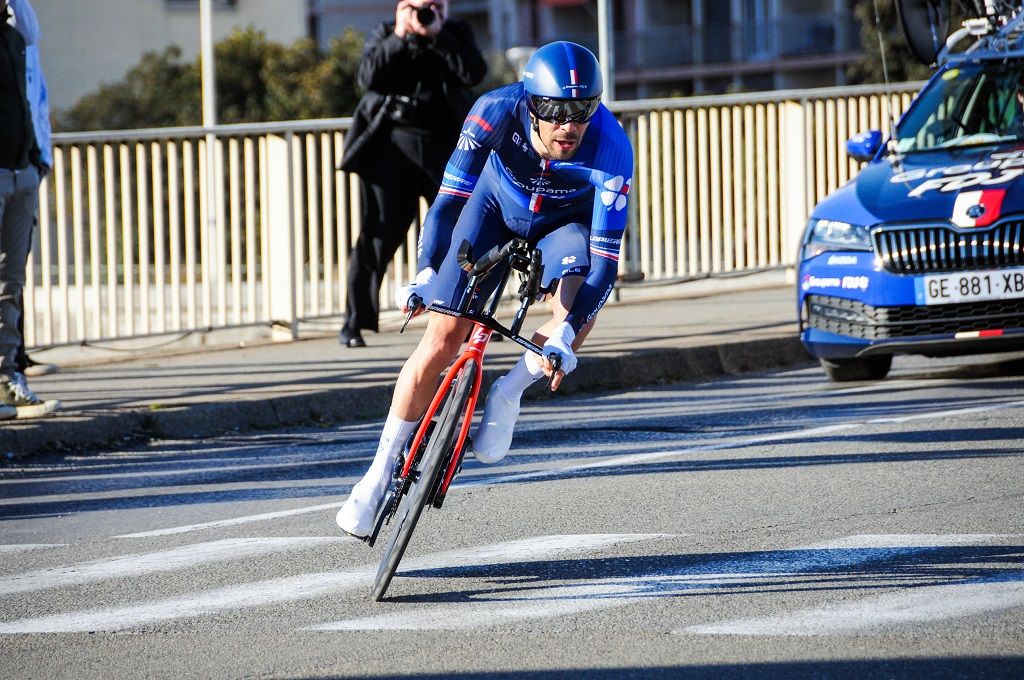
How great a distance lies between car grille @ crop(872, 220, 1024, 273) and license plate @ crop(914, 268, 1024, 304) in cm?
5

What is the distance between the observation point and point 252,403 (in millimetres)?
9938

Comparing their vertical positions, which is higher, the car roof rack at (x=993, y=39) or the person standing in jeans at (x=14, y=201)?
the car roof rack at (x=993, y=39)

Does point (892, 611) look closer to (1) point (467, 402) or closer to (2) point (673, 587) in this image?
(2) point (673, 587)

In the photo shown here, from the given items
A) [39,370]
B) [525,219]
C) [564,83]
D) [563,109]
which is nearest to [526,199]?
[525,219]

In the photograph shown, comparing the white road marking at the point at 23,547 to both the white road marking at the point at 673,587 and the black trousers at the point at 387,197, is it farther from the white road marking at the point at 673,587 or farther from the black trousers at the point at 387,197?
the black trousers at the point at 387,197

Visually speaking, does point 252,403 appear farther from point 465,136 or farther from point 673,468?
point 465,136

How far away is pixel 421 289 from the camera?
18.2 ft

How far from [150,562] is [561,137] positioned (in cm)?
215

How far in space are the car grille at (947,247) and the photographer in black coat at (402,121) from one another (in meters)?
3.20

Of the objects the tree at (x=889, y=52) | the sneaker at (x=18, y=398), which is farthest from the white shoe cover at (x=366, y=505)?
the tree at (x=889, y=52)

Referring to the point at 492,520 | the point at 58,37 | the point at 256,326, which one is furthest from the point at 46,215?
the point at 58,37

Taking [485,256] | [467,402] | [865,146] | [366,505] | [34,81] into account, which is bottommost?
[366,505]

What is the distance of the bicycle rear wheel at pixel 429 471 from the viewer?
529cm

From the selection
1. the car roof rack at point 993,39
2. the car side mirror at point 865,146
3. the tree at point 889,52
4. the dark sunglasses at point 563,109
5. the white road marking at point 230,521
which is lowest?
the white road marking at point 230,521
